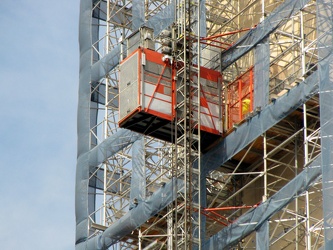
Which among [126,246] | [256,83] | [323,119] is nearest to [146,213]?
[126,246]

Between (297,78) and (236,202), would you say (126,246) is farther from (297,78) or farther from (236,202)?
(297,78)

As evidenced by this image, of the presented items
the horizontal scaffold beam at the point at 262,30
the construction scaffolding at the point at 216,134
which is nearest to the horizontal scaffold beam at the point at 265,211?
the construction scaffolding at the point at 216,134

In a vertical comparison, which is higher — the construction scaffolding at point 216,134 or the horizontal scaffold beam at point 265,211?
the construction scaffolding at point 216,134

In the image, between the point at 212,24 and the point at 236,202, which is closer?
the point at 236,202

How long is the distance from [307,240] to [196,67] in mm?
9719

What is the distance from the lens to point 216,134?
57062 mm

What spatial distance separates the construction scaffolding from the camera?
5309 cm

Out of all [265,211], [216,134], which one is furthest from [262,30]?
[265,211]

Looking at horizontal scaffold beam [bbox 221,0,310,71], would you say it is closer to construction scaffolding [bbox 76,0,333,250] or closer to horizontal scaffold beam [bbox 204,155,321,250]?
construction scaffolding [bbox 76,0,333,250]

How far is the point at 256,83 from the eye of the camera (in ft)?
184

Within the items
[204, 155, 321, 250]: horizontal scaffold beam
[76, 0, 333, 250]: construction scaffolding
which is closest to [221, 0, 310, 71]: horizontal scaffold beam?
[76, 0, 333, 250]: construction scaffolding

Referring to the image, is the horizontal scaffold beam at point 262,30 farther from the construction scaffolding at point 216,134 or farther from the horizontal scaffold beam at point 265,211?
the horizontal scaffold beam at point 265,211

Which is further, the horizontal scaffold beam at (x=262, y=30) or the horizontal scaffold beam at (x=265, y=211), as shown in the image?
the horizontal scaffold beam at (x=262, y=30)

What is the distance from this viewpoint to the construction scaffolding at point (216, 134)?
53094 mm
